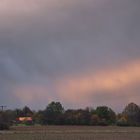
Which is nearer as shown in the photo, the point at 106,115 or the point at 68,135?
the point at 68,135

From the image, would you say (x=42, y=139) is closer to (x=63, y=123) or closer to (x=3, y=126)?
(x=3, y=126)

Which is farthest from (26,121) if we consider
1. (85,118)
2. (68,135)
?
(68,135)

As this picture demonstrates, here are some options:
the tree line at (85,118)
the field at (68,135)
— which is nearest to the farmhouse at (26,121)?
the tree line at (85,118)

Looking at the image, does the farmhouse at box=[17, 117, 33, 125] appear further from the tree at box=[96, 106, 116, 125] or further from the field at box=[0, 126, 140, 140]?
the field at box=[0, 126, 140, 140]

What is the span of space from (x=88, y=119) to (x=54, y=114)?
60.1 ft

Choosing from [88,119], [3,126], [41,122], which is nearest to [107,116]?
[88,119]

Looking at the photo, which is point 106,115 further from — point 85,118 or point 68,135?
point 68,135

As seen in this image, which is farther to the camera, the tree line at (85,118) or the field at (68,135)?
the tree line at (85,118)

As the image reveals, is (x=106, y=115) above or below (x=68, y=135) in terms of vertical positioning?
above

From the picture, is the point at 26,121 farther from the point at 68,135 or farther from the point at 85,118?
the point at 68,135

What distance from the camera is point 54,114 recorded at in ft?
638

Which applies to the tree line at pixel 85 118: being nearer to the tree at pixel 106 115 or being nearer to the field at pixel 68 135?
the tree at pixel 106 115

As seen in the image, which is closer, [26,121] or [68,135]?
[68,135]

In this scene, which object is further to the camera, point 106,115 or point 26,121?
point 106,115
